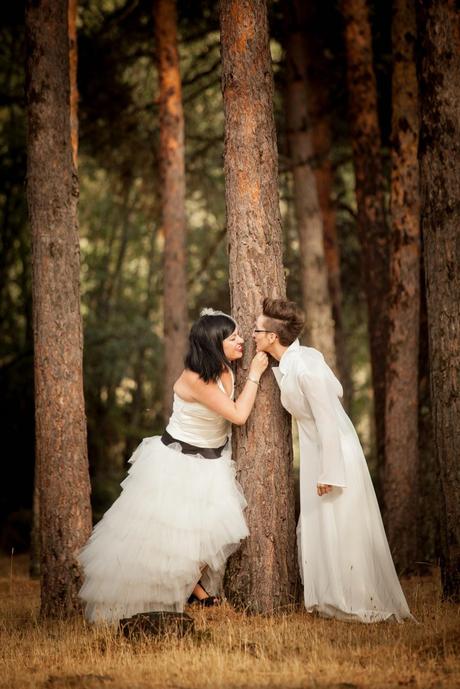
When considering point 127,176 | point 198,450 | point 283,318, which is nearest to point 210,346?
point 283,318

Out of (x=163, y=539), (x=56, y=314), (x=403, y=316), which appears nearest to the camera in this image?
(x=163, y=539)

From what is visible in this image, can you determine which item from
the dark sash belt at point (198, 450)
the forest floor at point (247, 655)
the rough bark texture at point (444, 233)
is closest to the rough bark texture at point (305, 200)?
the rough bark texture at point (444, 233)

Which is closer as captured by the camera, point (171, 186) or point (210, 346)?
point (210, 346)

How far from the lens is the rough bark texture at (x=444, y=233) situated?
22.7ft

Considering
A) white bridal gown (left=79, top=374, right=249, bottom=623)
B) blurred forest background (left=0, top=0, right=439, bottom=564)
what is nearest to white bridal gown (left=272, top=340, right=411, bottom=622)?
white bridal gown (left=79, top=374, right=249, bottom=623)

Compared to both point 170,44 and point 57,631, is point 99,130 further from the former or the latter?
point 57,631

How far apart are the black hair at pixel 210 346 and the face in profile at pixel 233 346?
0.09 ft

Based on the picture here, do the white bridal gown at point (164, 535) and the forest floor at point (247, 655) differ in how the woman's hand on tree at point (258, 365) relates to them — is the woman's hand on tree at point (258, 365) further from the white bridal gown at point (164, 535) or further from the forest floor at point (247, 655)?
the forest floor at point (247, 655)

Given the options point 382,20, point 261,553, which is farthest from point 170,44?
point 261,553

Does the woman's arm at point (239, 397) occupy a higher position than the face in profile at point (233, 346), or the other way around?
the face in profile at point (233, 346)

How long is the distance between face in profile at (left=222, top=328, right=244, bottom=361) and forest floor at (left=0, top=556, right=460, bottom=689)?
2.03 m

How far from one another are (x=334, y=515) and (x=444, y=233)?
2534mm

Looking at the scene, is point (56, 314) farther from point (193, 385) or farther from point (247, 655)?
point (247, 655)

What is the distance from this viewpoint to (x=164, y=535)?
656 cm
